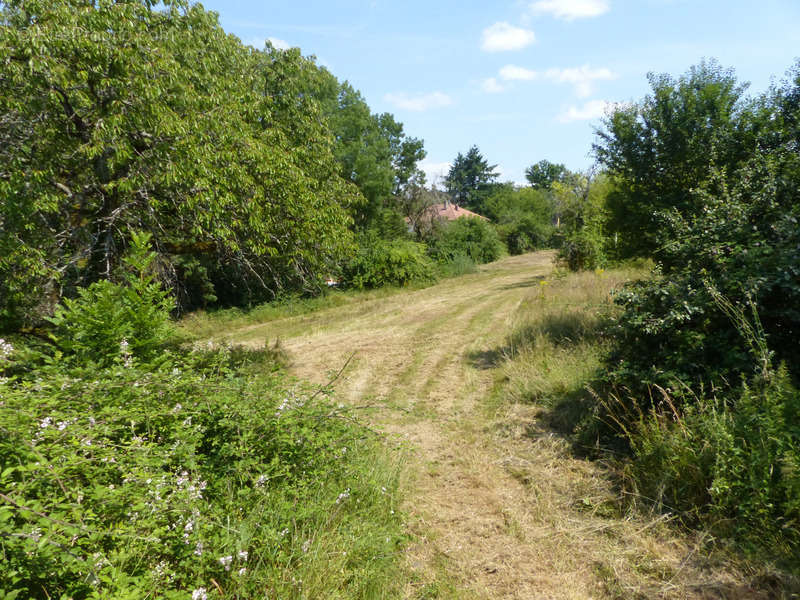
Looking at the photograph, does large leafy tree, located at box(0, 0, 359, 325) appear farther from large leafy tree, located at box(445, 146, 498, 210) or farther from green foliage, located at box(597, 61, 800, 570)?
large leafy tree, located at box(445, 146, 498, 210)

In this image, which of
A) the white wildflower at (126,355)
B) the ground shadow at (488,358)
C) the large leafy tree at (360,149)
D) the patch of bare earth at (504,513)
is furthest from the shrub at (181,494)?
the large leafy tree at (360,149)

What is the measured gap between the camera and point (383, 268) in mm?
24328

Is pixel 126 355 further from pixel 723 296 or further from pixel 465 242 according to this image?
pixel 465 242

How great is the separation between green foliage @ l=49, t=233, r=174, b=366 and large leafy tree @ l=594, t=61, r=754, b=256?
740cm

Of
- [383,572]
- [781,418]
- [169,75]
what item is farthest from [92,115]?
[781,418]

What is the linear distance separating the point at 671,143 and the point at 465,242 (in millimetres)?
27282

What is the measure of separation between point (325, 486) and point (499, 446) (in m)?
2.41

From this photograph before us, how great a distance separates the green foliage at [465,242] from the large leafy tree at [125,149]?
2400 cm

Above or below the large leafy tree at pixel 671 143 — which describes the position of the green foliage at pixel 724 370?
below

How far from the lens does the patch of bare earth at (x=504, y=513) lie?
289 centimetres

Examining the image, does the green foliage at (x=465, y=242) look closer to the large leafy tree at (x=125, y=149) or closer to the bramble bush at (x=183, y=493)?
the large leafy tree at (x=125, y=149)

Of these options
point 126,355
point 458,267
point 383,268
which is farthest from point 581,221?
point 126,355

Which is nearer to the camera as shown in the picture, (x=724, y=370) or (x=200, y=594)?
(x=200, y=594)

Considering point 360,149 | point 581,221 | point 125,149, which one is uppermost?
point 360,149
